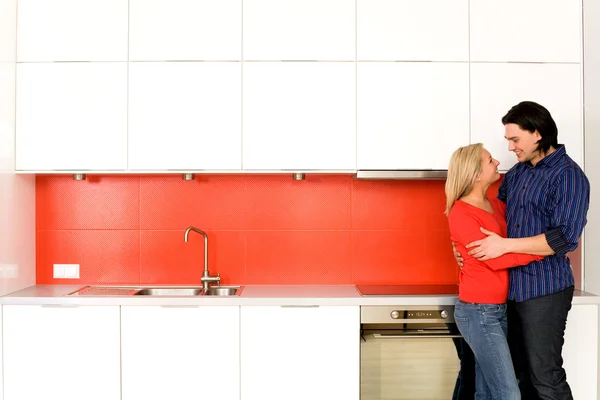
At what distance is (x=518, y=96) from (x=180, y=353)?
2185 mm

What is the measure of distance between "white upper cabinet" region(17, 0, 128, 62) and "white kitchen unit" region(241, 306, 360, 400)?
61.4 inches

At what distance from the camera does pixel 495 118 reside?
9.28 ft

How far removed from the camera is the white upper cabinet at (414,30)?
2.82 meters

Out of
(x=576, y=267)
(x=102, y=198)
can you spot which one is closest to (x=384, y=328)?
(x=576, y=267)

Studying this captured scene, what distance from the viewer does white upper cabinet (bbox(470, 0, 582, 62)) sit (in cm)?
283

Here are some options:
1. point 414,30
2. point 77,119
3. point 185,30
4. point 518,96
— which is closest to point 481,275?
point 518,96

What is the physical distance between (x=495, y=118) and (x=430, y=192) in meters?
0.57

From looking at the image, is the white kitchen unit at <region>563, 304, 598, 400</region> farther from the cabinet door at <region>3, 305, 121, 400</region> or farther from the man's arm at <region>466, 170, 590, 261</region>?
the cabinet door at <region>3, 305, 121, 400</region>

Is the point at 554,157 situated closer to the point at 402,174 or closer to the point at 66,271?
the point at 402,174

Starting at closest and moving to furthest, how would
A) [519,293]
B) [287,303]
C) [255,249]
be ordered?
1. [519,293]
2. [287,303]
3. [255,249]

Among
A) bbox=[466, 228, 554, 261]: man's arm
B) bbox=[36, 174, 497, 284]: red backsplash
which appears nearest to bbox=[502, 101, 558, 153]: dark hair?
bbox=[466, 228, 554, 261]: man's arm

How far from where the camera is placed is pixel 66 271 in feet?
10.4

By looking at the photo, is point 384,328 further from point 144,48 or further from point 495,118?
point 144,48

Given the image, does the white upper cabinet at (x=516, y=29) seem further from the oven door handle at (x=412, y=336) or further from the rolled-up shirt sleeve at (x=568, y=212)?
the oven door handle at (x=412, y=336)
